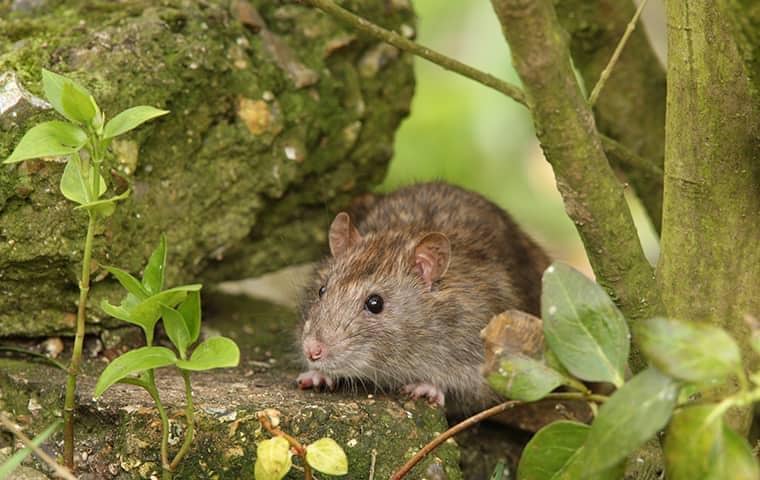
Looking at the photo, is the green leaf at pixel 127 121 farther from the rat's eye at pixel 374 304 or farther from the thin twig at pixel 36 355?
the rat's eye at pixel 374 304

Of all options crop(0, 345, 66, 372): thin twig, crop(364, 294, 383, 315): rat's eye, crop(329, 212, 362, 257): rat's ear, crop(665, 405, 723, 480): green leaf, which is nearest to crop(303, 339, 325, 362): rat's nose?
crop(364, 294, 383, 315): rat's eye

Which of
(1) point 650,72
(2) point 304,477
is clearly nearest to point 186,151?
(2) point 304,477

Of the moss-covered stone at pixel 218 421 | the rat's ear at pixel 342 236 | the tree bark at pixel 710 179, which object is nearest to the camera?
the tree bark at pixel 710 179

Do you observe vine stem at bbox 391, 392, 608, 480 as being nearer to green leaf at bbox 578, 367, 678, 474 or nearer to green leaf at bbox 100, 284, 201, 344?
green leaf at bbox 578, 367, 678, 474

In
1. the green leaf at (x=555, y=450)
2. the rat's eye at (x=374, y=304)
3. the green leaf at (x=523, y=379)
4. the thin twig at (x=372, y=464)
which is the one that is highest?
the green leaf at (x=523, y=379)

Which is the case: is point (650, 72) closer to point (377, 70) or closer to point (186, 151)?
point (377, 70)

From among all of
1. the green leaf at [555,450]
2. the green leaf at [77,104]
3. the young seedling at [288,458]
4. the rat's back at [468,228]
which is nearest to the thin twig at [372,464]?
the young seedling at [288,458]

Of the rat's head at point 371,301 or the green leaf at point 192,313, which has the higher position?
the green leaf at point 192,313
